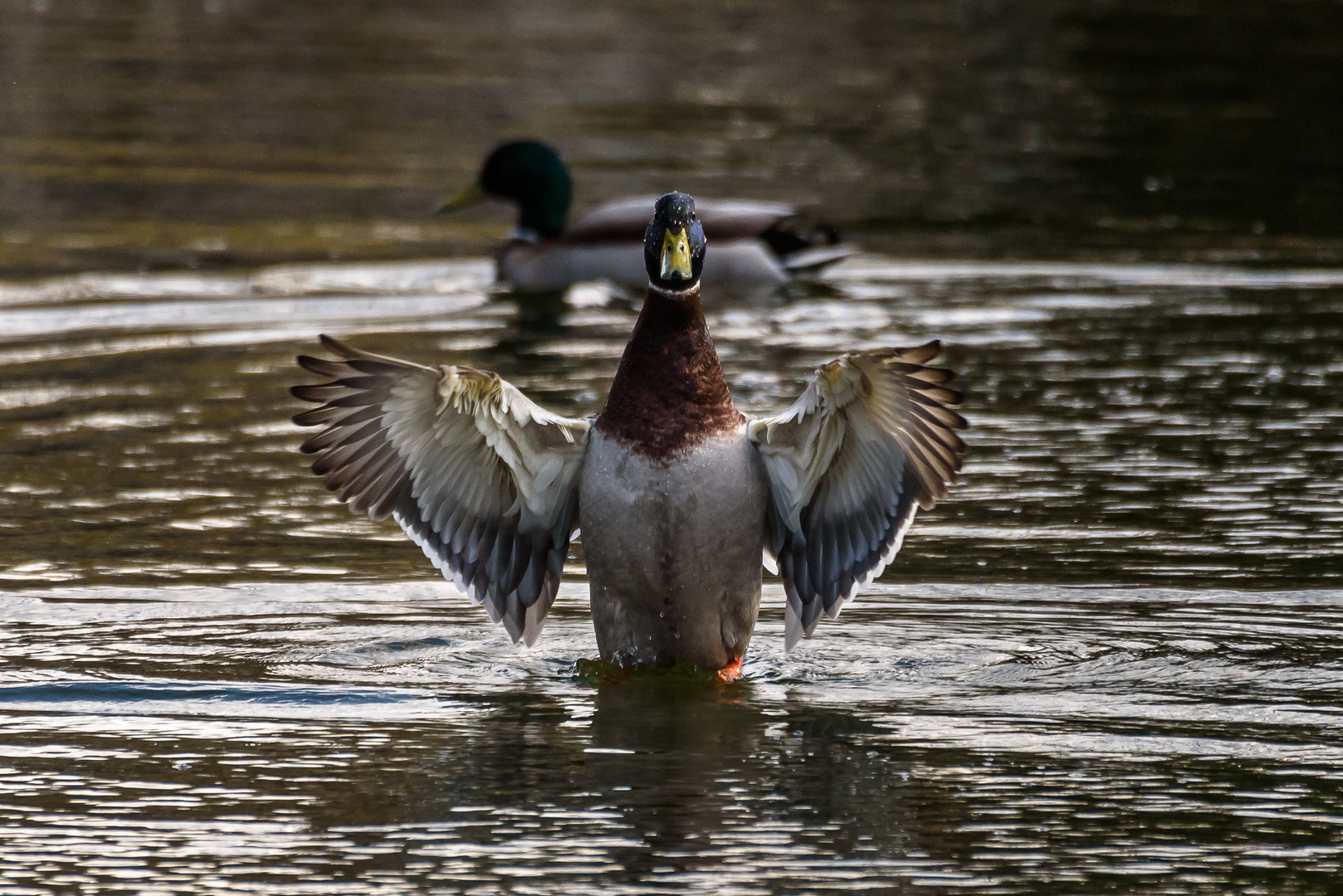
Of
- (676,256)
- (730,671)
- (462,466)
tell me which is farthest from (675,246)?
(730,671)

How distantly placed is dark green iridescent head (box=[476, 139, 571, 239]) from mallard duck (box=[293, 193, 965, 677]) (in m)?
7.65

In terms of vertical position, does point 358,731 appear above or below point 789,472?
below

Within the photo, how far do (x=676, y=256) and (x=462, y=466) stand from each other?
909mm

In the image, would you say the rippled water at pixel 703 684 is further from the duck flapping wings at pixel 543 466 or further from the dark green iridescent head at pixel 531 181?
the dark green iridescent head at pixel 531 181

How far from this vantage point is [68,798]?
4.93 m

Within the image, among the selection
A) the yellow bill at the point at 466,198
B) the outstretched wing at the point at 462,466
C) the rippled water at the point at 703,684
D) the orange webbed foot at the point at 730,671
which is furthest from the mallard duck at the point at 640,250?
the orange webbed foot at the point at 730,671

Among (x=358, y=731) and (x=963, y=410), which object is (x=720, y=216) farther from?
(x=358, y=731)

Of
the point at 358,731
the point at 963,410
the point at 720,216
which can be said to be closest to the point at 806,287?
the point at 720,216

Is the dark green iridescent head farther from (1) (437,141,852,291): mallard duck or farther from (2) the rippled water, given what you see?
(2) the rippled water

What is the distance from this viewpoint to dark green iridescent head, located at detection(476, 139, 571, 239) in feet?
44.2

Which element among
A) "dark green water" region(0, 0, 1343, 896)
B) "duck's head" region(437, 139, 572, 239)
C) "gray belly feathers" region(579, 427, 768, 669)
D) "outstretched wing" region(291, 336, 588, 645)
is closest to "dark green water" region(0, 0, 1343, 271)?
"dark green water" region(0, 0, 1343, 896)

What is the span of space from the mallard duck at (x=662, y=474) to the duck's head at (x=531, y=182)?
7643 mm

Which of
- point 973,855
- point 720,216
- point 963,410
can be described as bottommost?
point 973,855

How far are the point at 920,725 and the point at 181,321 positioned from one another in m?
6.50
